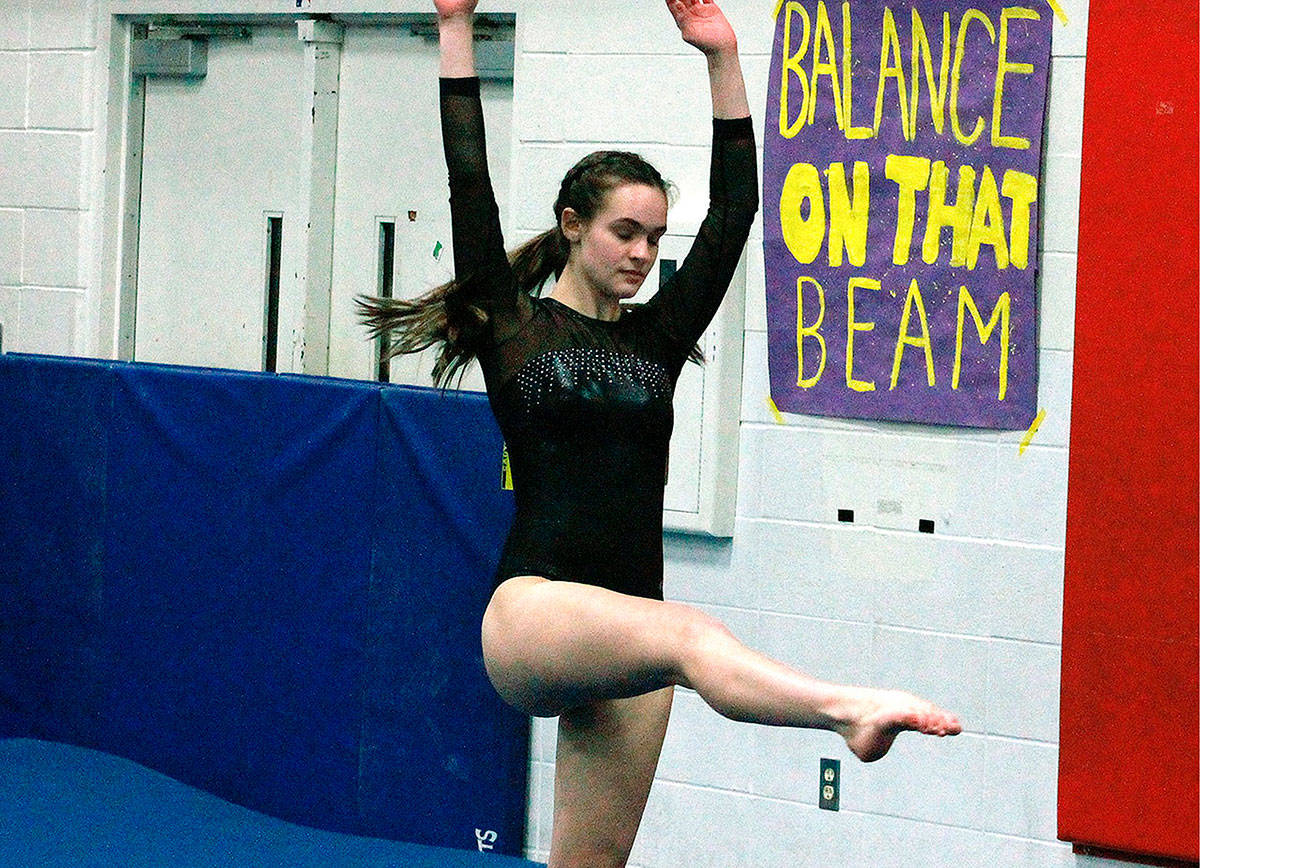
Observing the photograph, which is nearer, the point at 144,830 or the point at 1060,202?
the point at 1060,202

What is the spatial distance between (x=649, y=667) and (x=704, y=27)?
3.55 ft

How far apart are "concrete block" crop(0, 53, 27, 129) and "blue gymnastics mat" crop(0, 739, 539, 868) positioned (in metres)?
1.89

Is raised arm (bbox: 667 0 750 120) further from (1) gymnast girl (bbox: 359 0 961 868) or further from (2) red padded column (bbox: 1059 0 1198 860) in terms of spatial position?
(2) red padded column (bbox: 1059 0 1198 860)

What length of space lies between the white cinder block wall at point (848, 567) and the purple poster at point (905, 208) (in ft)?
0.19

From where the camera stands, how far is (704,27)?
8.41 feet

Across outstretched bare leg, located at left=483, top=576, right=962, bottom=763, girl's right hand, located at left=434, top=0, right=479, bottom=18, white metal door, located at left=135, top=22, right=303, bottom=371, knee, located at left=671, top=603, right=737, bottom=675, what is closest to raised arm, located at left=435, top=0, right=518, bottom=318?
girl's right hand, located at left=434, top=0, right=479, bottom=18

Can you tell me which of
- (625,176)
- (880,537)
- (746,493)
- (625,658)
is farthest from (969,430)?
(625,658)

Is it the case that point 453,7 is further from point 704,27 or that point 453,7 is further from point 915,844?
point 915,844

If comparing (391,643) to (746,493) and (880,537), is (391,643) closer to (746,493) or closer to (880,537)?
(746,493)

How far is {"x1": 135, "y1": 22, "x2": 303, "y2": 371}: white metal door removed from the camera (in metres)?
4.56

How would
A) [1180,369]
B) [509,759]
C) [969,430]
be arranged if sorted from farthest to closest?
1. [509,759]
2. [969,430]
3. [1180,369]

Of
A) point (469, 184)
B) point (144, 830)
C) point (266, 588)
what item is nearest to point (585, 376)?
point (469, 184)

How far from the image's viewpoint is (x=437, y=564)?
3.95 meters

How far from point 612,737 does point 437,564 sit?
153 centimetres
